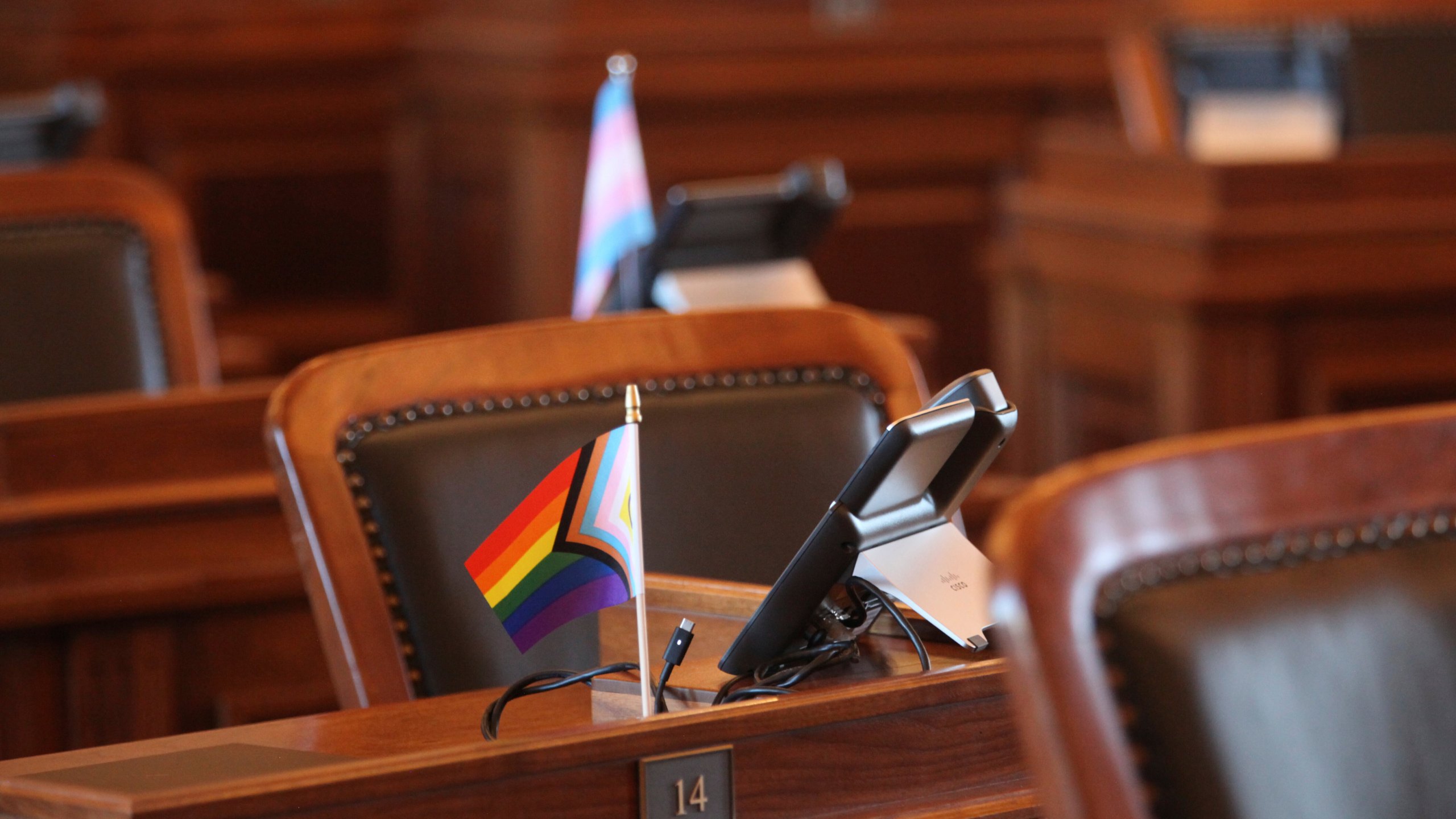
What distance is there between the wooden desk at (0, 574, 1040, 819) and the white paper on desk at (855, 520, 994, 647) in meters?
0.02

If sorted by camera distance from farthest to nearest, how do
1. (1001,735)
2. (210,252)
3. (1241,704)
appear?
(210,252) < (1001,735) < (1241,704)

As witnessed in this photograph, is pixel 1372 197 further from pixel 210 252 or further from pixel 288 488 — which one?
pixel 210 252

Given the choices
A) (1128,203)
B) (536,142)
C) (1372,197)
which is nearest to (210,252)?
(536,142)

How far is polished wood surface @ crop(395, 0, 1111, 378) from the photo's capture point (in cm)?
477

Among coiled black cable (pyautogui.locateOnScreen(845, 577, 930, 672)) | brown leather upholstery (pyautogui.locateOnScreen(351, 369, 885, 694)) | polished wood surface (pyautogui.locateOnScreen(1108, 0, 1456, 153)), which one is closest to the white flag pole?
coiled black cable (pyautogui.locateOnScreen(845, 577, 930, 672))

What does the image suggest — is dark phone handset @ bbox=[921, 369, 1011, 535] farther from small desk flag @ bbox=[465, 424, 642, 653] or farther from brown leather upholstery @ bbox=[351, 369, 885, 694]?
brown leather upholstery @ bbox=[351, 369, 885, 694]

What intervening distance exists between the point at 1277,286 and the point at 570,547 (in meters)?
2.38

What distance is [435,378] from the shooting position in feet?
4.52

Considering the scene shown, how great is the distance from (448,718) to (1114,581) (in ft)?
1.57

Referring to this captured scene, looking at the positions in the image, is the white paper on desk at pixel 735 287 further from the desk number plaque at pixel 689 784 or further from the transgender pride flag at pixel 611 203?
the desk number plaque at pixel 689 784

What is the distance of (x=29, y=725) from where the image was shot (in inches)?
72.1

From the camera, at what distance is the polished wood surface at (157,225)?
2.39 metres

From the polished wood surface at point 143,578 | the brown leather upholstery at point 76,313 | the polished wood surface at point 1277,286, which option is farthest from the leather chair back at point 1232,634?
the polished wood surface at point 1277,286

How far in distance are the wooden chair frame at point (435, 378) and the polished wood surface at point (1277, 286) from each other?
70.7 inches
